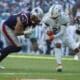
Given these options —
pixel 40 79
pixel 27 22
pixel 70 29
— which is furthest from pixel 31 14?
pixel 70 29

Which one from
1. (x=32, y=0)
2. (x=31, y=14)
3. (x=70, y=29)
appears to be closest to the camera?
(x=31, y=14)

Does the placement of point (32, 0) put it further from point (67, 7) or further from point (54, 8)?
point (54, 8)

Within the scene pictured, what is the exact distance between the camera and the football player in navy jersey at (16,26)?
10422 mm

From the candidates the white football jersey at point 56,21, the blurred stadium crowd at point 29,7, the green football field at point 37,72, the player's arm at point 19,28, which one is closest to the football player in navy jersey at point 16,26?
the player's arm at point 19,28

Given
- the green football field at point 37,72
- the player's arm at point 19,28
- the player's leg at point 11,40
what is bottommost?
the green football field at point 37,72

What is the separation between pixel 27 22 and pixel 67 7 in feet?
33.0

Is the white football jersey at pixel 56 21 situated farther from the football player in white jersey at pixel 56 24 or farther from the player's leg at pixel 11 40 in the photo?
the player's leg at pixel 11 40

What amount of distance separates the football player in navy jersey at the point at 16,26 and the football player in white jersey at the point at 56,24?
0.27 m

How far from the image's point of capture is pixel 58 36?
11117mm

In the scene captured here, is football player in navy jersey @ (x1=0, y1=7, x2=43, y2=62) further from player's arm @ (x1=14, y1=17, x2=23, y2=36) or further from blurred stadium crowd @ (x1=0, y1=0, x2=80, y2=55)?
blurred stadium crowd @ (x1=0, y1=0, x2=80, y2=55)

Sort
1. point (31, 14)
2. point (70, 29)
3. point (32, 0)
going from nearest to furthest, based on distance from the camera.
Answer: point (31, 14), point (70, 29), point (32, 0)

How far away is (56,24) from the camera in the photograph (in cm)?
1083

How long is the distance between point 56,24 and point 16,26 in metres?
1.03

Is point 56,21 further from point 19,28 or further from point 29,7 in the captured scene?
point 29,7
